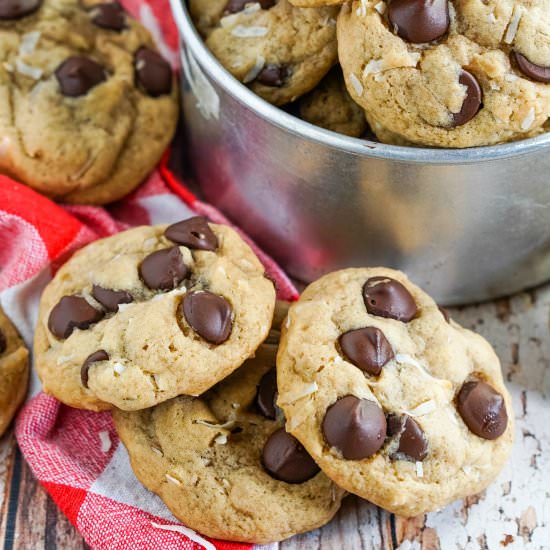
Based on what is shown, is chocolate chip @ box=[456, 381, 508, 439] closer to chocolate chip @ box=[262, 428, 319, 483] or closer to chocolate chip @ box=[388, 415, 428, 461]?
chocolate chip @ box=[388, 415, 428, 461]

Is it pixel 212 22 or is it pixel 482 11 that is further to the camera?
pixel 212 22

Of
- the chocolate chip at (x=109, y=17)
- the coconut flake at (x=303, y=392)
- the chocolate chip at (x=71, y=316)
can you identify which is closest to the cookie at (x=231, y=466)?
the coconut flake at (x=303, y=392)

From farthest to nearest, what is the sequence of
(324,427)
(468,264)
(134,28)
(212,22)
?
(134,28)
(468,264)
(212,22)
(324,427)

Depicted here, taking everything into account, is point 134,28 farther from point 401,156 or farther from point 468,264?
point 468,264

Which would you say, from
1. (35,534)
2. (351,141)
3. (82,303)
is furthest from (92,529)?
(351,141)

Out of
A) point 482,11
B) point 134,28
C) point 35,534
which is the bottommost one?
point 35,534

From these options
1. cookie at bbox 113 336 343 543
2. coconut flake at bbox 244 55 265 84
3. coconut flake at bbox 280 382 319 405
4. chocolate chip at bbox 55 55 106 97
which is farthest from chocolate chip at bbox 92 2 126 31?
coconut flake at bbox 280 382 319 405

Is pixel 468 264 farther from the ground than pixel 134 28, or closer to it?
closer to it
